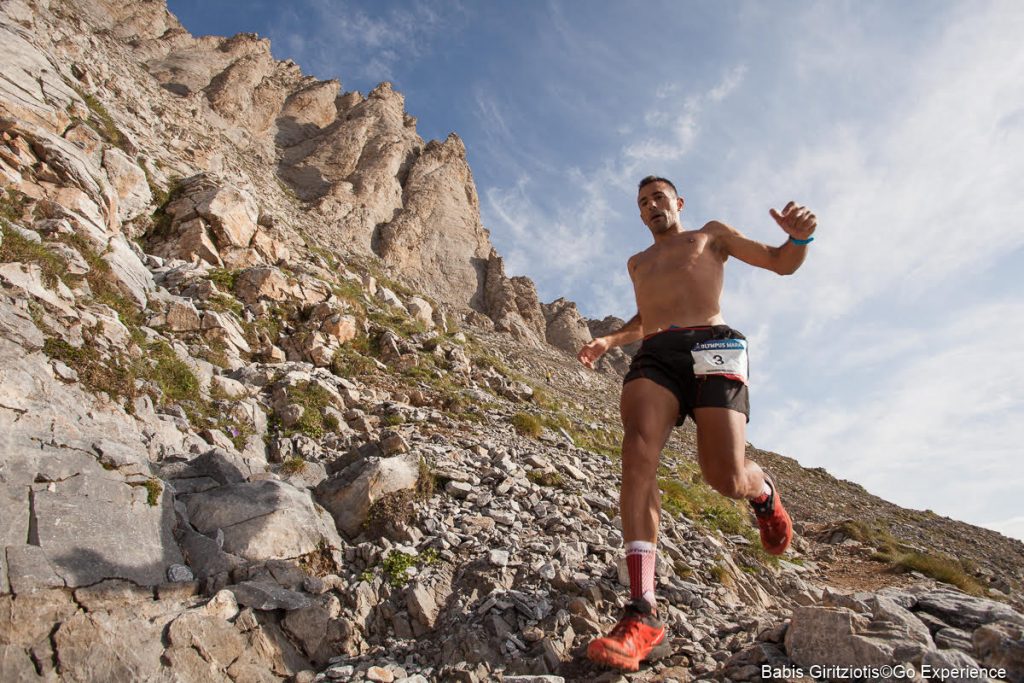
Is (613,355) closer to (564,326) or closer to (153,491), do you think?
(564,326)

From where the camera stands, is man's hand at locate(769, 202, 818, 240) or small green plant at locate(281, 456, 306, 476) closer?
man's hand at locate(769, 202, 818, 240)

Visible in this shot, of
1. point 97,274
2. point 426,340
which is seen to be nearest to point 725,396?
point 97,274

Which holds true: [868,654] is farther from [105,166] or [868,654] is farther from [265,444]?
[105,166]

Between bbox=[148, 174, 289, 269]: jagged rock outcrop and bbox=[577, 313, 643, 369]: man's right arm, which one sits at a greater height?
bbox=[148, 174, 289, 269]: jagged rock outcrop

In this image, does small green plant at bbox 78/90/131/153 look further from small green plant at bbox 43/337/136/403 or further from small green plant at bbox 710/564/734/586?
small green plant at bbox 710/564/734/586

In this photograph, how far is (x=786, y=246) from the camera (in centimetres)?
358

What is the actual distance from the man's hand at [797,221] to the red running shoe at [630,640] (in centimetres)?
271

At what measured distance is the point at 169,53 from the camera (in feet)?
144

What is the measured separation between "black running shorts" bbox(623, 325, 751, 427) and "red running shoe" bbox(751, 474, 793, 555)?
2.42 ft

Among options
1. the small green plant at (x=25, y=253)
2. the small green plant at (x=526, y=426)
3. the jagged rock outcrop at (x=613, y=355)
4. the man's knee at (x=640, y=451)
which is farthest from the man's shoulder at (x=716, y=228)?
the jagged rock outcrop at (x=613, y=355)

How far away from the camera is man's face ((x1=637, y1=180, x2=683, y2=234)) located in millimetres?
4320

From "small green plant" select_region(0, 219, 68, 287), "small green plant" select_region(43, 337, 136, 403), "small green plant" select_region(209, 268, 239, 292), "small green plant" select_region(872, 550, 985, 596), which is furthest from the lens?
"small green plant" select_region(209, 268, 239, 292)

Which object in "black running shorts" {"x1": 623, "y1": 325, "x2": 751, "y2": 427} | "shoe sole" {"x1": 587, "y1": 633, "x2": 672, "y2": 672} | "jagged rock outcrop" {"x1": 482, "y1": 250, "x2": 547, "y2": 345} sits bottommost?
"shoe sole" {"x1": 587, "y1": 633, "x2": 672, "y2": 672}

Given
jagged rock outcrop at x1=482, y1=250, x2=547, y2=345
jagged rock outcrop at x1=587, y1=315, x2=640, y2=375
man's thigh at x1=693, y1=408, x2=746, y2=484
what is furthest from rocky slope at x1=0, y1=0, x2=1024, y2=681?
jagged rock outcrop at x1=587, y1=315, x2=640, y2=375
